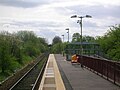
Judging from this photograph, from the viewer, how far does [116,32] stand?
2362 inches

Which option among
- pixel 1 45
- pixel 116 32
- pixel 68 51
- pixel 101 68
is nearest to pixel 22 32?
pixel 68 51

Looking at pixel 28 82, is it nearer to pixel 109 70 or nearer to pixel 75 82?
pixel 75 82

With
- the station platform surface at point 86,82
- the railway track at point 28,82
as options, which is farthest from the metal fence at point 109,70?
the railway track at point 28,82

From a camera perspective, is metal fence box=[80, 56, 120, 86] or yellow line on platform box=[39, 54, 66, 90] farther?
yellow line on platform box=[39, 54, 66, 90]

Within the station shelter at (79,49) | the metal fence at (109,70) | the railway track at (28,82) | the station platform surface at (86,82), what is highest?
the station shelter at (79,49)

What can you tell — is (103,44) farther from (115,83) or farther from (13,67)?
(115,83)

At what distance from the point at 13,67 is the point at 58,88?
86.2 ft

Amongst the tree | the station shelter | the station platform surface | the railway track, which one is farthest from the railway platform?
the station shelter

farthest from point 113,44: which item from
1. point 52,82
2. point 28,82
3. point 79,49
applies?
point 52,82

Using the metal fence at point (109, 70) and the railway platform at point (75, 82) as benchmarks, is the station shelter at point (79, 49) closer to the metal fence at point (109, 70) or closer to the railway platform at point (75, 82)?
the railway platform at point (75, 82)

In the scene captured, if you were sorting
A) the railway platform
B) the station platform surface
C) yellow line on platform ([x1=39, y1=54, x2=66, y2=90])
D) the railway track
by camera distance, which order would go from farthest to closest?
the railway track
yellow line on platform ([x1=39, y1=54, x2=66, y2=90])
the railway platform
the station platform surface

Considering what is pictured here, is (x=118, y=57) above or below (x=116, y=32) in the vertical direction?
below

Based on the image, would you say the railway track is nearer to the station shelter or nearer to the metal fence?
the metal fence

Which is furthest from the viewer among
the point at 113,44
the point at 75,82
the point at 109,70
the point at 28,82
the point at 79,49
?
the point at 79,49
